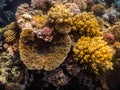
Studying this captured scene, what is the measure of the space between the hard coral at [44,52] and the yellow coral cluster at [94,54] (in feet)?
0.91

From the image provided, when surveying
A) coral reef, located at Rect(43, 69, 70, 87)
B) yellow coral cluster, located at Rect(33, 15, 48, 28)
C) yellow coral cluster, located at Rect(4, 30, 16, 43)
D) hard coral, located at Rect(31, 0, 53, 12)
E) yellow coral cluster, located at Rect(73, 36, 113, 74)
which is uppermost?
hard coral, located at Rect(31, 0, 53, 12)

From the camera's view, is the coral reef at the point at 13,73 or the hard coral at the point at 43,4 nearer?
the coral reef at the point at 13,73

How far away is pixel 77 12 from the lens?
19.5 feet

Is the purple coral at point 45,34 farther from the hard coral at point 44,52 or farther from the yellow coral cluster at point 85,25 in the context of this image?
the yellow coral cluster at point 85,25

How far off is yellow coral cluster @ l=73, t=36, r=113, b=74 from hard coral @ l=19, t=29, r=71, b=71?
0.91ft

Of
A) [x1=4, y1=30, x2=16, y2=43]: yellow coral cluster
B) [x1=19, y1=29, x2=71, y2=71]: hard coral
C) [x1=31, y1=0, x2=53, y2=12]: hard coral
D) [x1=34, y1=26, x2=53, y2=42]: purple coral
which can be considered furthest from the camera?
[x1=31, y1=0, x2=53, y2=12]: hard coral

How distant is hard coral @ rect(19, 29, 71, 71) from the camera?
5121mm

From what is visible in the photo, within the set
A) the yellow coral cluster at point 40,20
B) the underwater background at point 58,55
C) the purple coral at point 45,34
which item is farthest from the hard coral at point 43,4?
the purple coral at point 45,34

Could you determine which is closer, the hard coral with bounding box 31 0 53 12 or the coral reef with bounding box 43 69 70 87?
the coral reef with bounding box 43 69 70 87

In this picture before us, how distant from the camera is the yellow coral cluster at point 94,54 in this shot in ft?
17.3

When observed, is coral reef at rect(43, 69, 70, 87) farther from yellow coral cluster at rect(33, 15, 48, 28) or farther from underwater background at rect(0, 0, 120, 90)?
yellow coral cluster at rect(33, 15, 48, 28)

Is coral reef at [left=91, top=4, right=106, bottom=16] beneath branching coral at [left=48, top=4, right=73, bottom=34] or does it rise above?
beneath

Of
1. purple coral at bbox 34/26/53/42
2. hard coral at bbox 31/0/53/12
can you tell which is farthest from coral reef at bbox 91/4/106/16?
purple coral at bbox 34/26/53/42

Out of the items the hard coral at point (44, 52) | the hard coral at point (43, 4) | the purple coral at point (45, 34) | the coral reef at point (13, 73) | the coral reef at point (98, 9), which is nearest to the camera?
the hard coral at point (44, 52)
